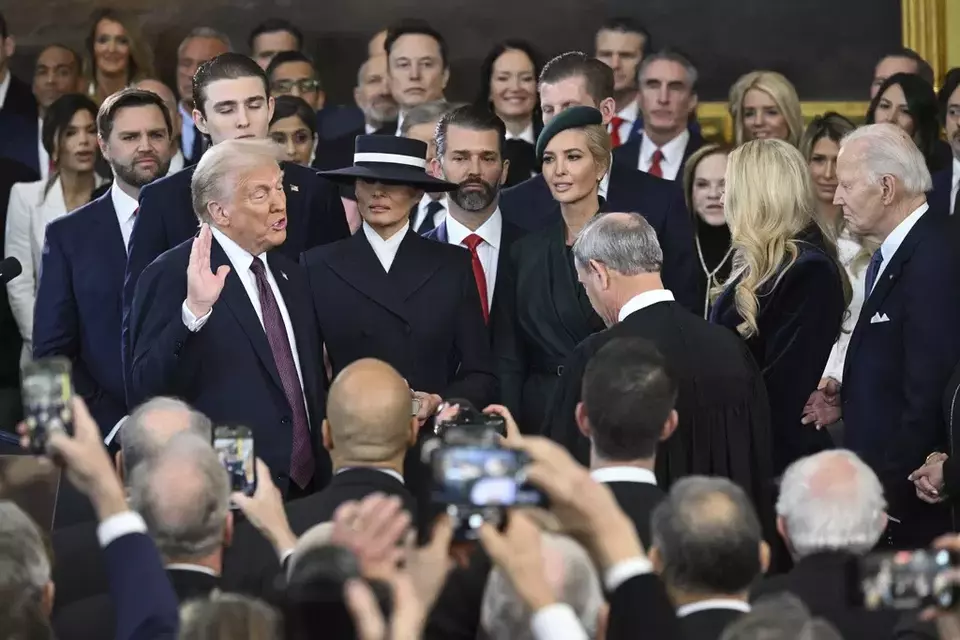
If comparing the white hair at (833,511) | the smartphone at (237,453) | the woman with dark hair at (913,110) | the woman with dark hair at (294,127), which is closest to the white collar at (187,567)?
the smartphone at (237,453)

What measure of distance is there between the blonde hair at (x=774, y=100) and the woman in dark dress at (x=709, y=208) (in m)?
0.61

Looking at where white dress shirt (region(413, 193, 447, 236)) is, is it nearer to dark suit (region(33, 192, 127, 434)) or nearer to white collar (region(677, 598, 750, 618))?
dark suit (region(33, 192, 127, 434))

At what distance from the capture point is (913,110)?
26.4ft

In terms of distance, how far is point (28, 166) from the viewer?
856 centimetres

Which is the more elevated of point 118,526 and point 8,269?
point 8,269

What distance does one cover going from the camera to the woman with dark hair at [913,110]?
317 inches

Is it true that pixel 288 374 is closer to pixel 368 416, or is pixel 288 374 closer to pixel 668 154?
pixel 368 416

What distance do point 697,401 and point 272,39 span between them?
4.64 meters

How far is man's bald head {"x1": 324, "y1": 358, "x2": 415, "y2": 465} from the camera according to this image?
446 centimetres

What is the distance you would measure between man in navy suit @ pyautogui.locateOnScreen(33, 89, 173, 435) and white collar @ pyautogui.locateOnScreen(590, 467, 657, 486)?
251cm

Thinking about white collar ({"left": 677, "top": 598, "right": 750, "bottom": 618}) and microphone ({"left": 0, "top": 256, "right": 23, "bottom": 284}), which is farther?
microphone ({"left": 0, "top": 256, "right": 23, "bottom": 284})

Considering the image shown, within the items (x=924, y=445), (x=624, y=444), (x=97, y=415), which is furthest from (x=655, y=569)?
(x=97, y=415)

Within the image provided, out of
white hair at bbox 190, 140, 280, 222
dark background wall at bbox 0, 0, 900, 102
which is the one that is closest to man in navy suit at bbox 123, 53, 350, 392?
white hair at bbox 190, 140, 280, 222

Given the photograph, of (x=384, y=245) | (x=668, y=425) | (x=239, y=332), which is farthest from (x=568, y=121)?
(x=668, y=425)
